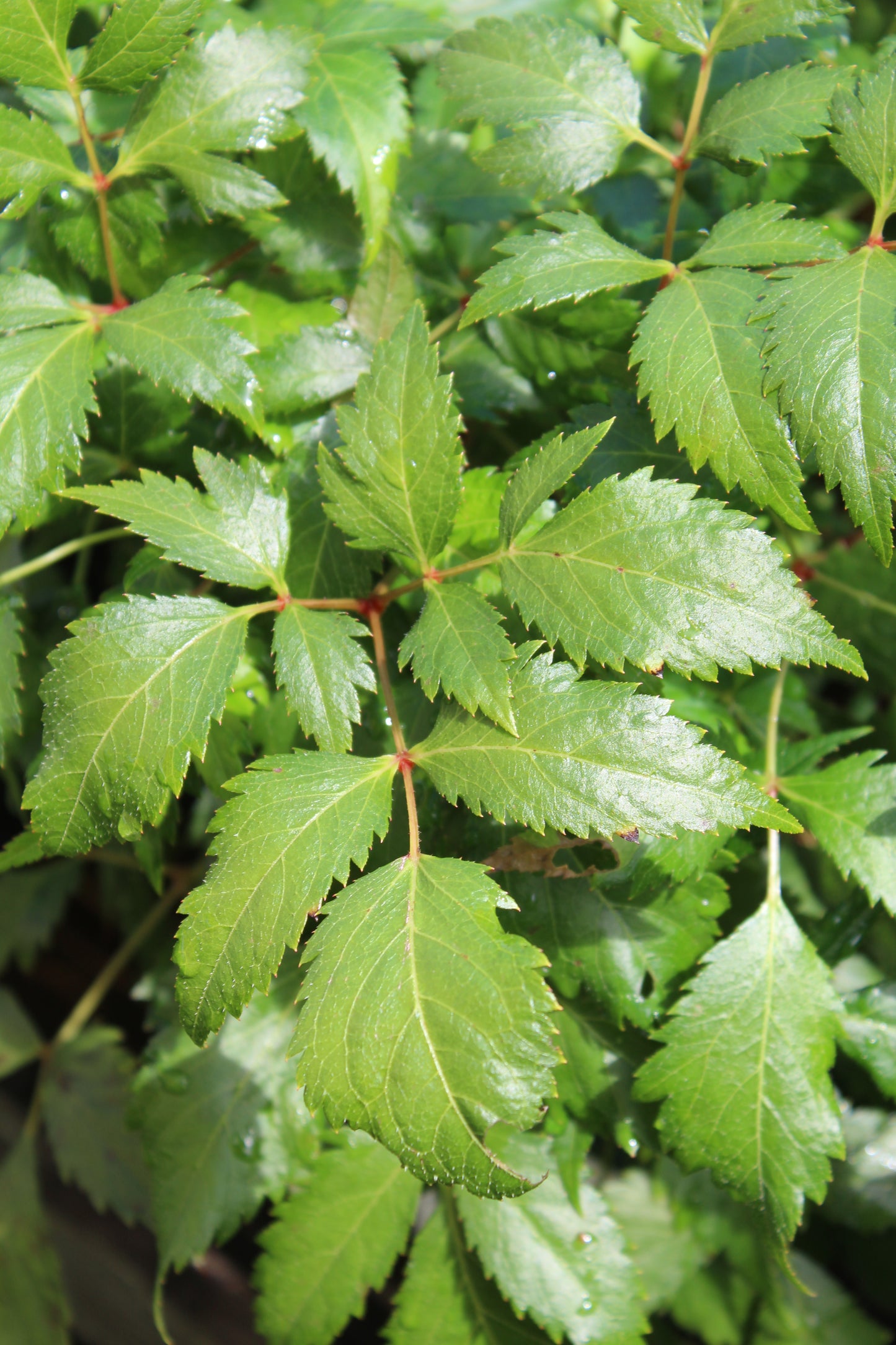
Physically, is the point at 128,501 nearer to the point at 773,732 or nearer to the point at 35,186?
the point at 35,186

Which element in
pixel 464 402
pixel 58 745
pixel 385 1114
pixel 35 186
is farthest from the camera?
pixel 464 402

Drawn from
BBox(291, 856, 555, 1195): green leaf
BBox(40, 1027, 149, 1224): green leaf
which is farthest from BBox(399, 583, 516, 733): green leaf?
BBox(40, 1027, 149, 1224): green leaf

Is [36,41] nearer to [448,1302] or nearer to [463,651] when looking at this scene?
[463,651]

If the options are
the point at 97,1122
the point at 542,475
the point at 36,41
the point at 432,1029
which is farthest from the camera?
the point at 97,1122

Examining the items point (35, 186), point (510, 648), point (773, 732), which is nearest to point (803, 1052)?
point (773, 732)

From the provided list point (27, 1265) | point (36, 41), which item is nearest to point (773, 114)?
point (36, 41)

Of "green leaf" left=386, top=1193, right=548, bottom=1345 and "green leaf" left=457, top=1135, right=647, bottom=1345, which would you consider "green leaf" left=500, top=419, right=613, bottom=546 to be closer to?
"green leaf" left=457, top=1135, right=647, bottom=1345
